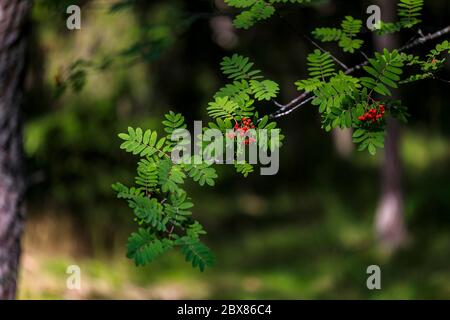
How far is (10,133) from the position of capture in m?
3.71

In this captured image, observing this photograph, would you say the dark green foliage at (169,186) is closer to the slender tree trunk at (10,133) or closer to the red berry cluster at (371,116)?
the red berry cluster at (371,116)

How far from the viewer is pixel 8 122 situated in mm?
3689

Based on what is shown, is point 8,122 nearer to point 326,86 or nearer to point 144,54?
point 144,54

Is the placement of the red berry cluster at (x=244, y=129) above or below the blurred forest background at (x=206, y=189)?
below

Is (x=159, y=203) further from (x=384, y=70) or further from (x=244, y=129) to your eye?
(x=384, y=70)

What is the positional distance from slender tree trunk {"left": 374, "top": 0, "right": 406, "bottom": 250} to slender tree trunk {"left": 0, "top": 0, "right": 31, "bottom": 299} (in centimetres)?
548

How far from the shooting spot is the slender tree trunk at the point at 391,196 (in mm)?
8110

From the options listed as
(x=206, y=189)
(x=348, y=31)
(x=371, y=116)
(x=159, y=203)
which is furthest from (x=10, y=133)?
(x=206, y=189)

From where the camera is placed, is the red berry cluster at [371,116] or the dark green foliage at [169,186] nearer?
the dark green foliage at [169,186]

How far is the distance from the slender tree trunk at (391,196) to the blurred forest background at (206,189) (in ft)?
0.58

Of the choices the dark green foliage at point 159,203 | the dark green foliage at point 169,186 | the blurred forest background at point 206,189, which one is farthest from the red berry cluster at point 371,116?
the blurred forest background at point 206,189

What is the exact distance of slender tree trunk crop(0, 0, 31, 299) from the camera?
3.63 meters

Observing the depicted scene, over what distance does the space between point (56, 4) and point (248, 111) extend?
2431mm
